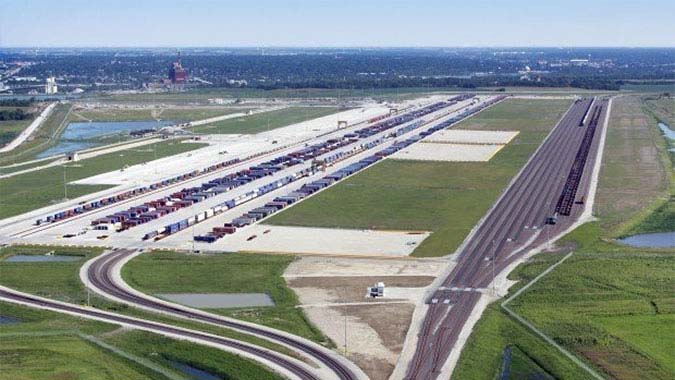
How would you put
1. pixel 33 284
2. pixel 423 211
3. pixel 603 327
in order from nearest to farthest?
pixel 603 327
pixel 33 284
pixel 423 211

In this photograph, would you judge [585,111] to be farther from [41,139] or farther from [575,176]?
[41,139]

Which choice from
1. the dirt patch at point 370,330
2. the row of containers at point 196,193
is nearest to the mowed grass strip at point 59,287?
the dirt patch at point 370,330

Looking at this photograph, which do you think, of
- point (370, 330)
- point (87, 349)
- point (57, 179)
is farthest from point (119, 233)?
point (370, 330)

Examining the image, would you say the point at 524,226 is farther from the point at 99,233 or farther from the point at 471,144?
the point at 471,144

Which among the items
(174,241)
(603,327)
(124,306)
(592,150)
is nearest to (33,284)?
(124,306)

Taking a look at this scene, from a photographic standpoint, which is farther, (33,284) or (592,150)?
(592,150)

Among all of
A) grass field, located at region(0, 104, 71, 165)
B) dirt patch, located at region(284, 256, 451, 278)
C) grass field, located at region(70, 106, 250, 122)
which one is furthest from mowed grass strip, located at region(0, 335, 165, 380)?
grass field, located at region(70, 106, 250, 122)
